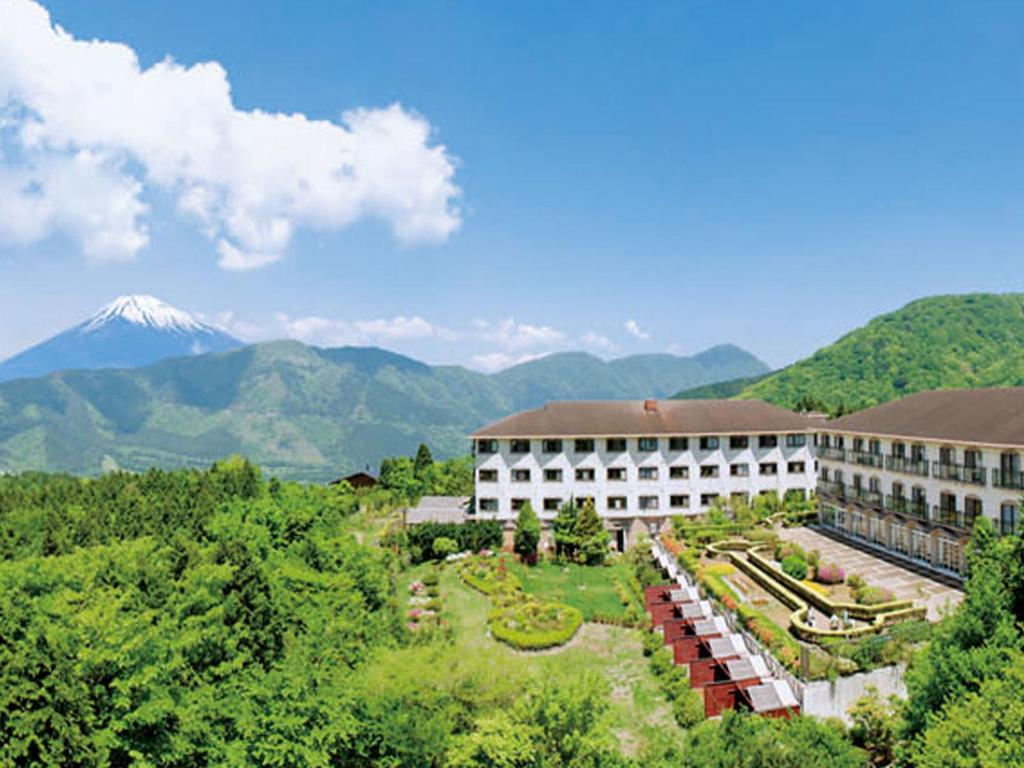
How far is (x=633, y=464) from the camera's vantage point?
44.1 m

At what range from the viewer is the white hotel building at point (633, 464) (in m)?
43.5

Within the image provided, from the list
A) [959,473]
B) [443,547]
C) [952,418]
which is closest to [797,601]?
[959,473]

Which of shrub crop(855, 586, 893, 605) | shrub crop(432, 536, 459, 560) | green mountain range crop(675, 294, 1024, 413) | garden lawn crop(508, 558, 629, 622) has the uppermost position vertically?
green mountain range crop(675, 294, 1024, 413)

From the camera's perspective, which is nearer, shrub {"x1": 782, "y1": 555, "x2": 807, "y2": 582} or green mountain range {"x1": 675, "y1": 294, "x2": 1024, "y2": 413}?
shrub {"x1": 782, "y1": 555, "x2": 807, "y2": 582}

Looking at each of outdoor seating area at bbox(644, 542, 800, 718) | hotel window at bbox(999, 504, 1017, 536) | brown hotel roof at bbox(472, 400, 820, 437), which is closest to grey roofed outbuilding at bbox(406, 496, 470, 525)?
brown hotel roof at bbox(472, 400, 820, 437)

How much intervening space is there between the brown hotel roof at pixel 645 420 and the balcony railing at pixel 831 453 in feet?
7.36

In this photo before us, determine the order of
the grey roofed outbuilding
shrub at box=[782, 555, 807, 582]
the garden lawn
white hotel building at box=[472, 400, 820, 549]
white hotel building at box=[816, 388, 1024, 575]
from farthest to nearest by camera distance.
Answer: white hotel building at box=[472, 400, 820, 549] → the grey roofed outbuilding → the garden lawn → shrub at box=[782, 555, 807, 582] → white hotel building at box=[816, 388, 1024, 575]

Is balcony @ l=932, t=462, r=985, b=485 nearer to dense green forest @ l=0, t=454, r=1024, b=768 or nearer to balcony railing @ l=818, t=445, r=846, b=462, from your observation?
dense green forest @ l=0, t=454, r=1024, b=768

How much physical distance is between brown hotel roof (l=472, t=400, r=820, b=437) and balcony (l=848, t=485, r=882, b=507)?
6.45 m

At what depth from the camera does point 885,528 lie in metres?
35.2

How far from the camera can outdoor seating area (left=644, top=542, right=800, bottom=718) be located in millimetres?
20578

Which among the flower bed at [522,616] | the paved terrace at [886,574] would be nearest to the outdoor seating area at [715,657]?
the flower bed at [522,616]

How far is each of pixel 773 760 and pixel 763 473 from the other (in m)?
35.5

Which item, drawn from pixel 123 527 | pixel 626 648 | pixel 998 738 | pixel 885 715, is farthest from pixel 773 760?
pixel 123 527
